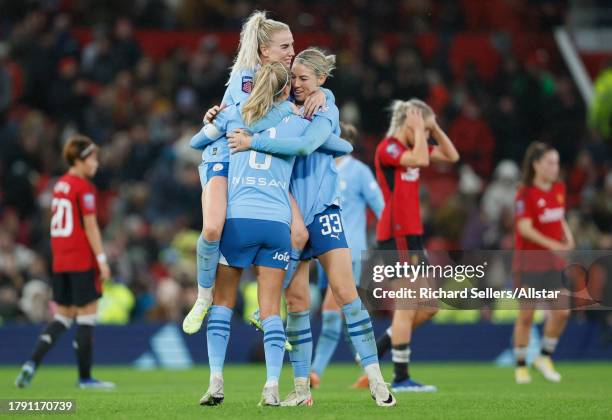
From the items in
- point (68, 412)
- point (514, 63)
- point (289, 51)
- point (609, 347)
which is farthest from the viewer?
point (514, 63)

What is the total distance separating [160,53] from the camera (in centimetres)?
2122

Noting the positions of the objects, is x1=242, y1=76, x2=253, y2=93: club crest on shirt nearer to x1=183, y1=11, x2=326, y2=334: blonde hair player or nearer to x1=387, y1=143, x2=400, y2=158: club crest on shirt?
x1=183, y1=11, x2=326, y2=334: blonde hair player

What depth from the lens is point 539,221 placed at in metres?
12.0

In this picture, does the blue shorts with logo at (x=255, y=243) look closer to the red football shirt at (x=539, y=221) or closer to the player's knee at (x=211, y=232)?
the player's knee at (x=211, y=232)

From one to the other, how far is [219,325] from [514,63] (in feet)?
47.2

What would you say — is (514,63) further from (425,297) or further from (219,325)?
(219,325)

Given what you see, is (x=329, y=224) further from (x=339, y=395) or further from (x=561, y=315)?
(x=561, y=315)

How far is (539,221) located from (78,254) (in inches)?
182

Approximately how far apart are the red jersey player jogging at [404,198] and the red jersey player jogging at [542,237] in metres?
1.84

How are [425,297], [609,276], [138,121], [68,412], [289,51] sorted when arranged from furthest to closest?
[138,121] < [609,276] < [425,297] < [289,51] < [68,412]

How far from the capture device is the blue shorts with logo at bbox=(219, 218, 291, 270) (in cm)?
760

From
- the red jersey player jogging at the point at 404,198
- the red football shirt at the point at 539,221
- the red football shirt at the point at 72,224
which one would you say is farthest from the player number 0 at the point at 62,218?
the red football shirt at the point at 539,221

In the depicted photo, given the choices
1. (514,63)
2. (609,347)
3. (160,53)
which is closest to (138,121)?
(160,53)

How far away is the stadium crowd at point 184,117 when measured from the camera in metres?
17.7
